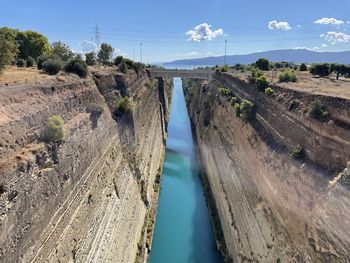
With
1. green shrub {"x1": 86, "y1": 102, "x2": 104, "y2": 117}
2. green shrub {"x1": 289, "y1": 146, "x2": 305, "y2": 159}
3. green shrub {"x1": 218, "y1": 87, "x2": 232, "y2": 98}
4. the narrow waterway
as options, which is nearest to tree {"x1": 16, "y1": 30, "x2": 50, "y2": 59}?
the narrow waterway

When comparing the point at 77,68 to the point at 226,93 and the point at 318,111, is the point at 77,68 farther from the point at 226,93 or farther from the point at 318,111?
the point at 226,93

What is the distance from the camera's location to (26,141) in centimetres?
1254

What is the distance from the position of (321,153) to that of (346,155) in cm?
153

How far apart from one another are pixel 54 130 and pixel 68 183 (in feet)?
6.66

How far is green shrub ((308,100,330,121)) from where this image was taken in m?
15.6

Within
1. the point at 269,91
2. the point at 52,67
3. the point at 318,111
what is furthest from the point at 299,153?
the point at 52,67

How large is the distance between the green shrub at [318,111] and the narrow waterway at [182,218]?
9745 millimetres

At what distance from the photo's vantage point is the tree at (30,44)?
36750mm

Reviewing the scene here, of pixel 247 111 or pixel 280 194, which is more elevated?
pixel 247 111

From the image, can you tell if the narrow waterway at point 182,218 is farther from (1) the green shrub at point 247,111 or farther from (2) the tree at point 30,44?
(2) the tree at point 30,44

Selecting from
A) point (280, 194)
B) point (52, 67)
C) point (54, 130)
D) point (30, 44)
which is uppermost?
point (30, 44)

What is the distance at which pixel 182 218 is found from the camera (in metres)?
25.7

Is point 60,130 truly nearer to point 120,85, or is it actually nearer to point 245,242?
point 245,242

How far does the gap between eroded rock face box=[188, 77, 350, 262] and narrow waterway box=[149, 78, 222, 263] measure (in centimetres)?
133
